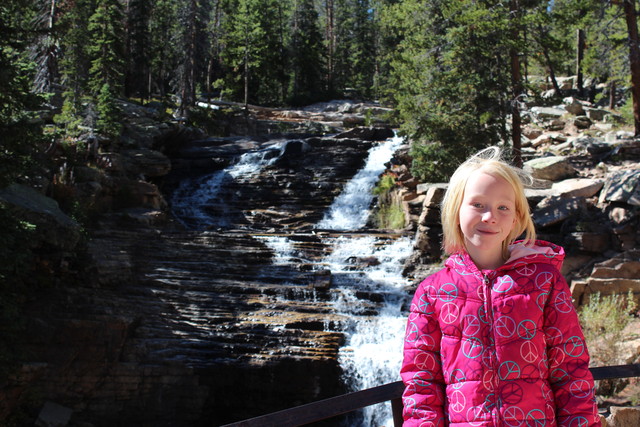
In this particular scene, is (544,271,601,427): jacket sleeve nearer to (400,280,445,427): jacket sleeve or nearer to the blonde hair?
the blonde hair

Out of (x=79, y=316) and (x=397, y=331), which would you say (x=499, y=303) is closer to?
(x=397, y=331)

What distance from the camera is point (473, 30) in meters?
14.4

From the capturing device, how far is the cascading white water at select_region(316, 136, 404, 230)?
17.8 metres

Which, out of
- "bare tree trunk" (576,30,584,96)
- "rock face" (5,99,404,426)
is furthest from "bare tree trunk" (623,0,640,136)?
"bare tree trunk" (576,30,584,96)

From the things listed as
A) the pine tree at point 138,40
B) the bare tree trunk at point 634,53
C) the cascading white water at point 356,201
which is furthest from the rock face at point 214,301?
the pine tree at point 138,40

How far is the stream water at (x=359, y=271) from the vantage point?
30.9 feet

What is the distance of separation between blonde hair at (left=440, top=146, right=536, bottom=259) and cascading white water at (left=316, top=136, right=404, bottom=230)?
1494 centimetres

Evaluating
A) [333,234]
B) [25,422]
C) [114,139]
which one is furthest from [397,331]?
[114,139]

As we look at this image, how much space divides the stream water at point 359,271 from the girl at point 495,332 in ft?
23.2

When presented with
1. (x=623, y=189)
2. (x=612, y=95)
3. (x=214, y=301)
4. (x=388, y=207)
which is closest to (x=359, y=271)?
(x=214, y=301)

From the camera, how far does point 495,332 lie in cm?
210

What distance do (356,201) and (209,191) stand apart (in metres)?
5.82

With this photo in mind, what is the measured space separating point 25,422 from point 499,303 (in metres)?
8.85

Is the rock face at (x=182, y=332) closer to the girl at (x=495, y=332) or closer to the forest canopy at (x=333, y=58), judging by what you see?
the forest canopy at (x=333, y=58)
